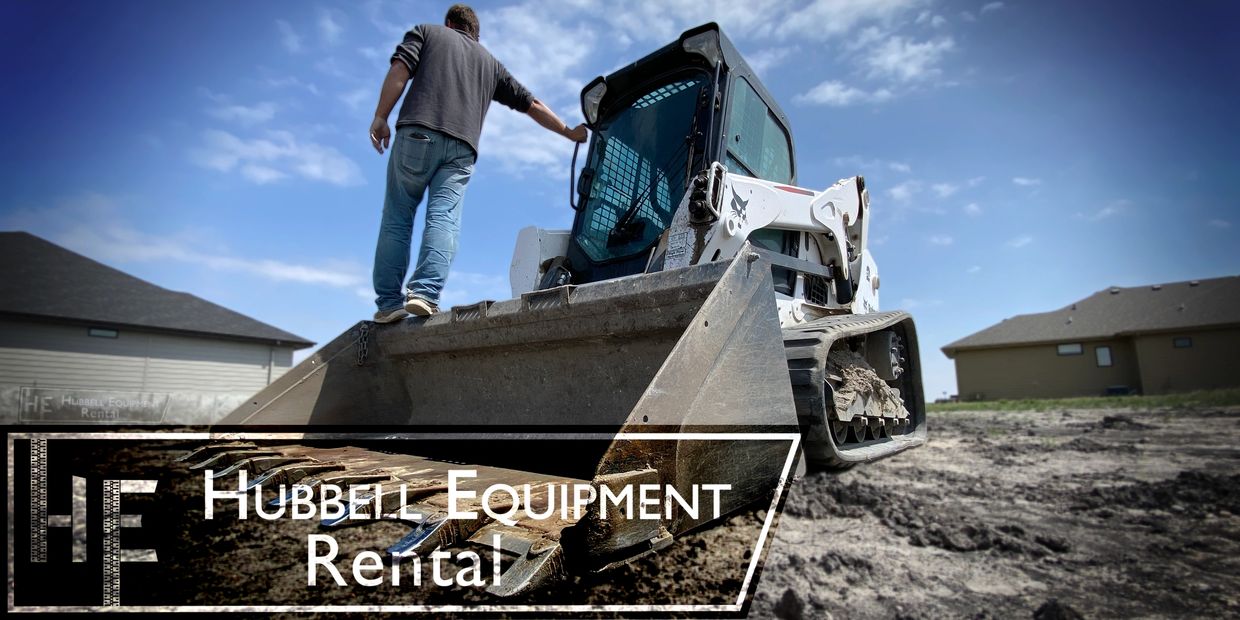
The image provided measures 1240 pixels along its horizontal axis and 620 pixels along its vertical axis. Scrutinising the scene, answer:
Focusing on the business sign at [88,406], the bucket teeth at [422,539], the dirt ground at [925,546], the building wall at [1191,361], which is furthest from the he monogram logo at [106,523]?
the building wall at [1191,361]

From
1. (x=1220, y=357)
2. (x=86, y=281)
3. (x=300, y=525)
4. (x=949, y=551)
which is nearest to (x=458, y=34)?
(x=300, y=525)

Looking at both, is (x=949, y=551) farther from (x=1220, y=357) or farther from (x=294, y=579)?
(x=1220, y=357)

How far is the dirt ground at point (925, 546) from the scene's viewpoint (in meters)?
1.63

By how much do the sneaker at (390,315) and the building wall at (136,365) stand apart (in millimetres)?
11209

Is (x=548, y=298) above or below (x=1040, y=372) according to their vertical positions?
above

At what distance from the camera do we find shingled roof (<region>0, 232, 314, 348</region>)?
52.0 feet

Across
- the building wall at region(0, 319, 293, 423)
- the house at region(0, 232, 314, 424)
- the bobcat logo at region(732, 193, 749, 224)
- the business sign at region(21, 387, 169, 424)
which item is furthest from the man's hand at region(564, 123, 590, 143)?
the business sign at region(21, 387, 169, 424)

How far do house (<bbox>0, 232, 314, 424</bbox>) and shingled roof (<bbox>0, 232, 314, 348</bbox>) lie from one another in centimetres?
3

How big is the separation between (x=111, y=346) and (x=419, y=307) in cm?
1824

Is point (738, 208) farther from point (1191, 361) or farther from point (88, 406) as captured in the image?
point (1191, 361)

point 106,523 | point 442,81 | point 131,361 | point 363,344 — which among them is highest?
point 442,81

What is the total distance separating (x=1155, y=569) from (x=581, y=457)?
3864 millimetres

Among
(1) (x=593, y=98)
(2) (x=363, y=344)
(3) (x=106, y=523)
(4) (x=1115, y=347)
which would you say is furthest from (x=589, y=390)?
(4) (x=1115, y=347)

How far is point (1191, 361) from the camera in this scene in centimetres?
2047
